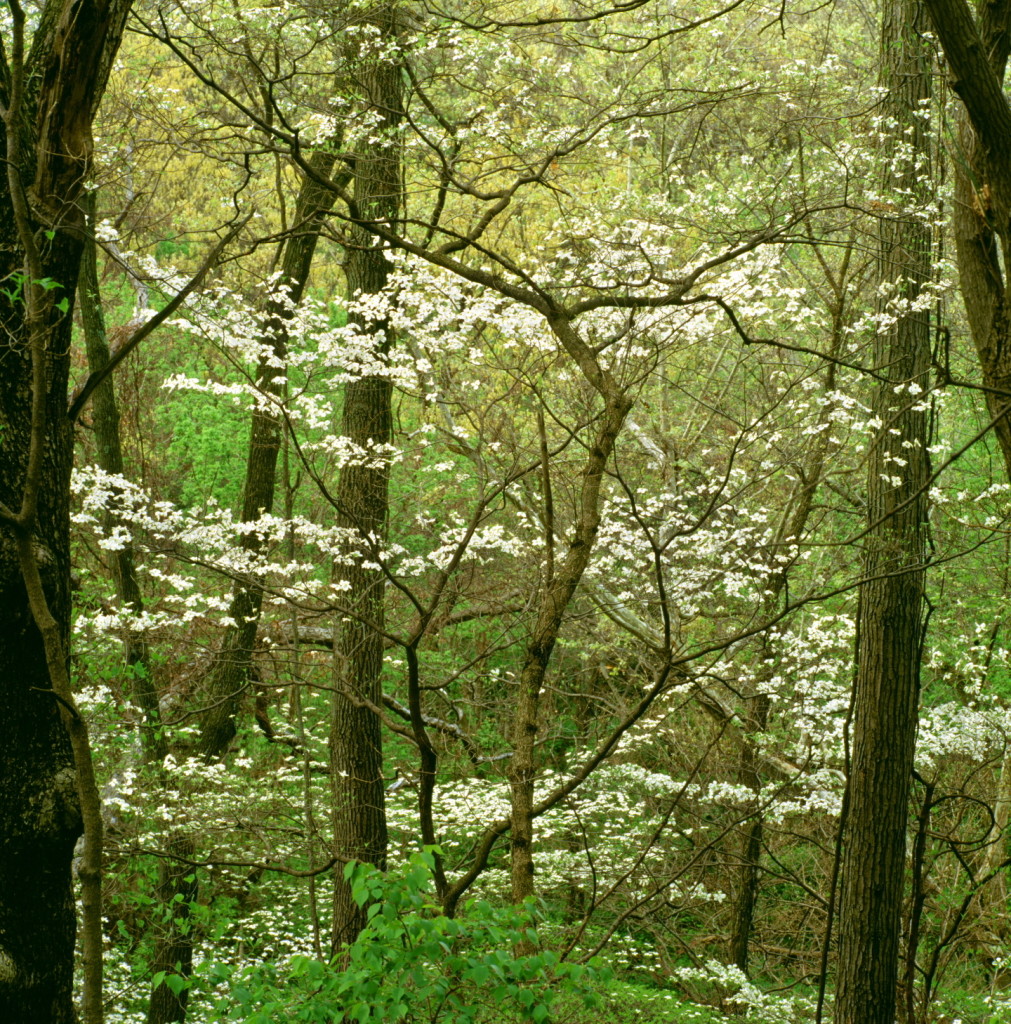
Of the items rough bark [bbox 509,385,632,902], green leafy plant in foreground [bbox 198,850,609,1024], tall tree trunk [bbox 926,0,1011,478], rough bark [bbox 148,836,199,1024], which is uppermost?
tall tree trunk [bbox 926,0,1011,478]

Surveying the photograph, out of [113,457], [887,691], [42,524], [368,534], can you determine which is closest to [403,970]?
[42,524]

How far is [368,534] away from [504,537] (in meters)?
2.65

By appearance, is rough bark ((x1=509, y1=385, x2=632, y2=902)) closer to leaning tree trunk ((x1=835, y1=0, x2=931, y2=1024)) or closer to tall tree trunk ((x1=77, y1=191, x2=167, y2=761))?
leaning tree trunk ((x1=835, y1=0, x2=931, y2=1024))

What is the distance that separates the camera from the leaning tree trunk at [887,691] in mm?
5703

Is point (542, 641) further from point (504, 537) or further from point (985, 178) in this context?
point (504, 537)

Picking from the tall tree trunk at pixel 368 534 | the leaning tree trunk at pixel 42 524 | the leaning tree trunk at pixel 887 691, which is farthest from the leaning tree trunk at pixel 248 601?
the leaning tree trunk at pixel 887 691

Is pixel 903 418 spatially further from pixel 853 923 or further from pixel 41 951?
pixel 41 951

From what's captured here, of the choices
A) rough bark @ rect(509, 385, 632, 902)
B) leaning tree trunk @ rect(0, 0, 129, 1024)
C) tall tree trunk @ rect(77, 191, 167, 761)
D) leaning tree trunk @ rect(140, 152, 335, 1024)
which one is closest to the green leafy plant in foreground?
leaning tree trunk @ rect(0, 0, 129, 1024)

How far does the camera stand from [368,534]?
271 inches

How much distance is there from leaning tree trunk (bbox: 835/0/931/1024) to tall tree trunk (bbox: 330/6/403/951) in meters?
3.14

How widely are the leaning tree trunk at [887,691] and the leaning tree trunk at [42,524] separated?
4.06 m

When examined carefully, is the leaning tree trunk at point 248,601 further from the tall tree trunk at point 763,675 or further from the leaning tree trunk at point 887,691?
the tall tree trunk at point 763,675

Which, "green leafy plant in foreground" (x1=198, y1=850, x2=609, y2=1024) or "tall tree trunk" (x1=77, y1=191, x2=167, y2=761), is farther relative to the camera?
"tall tree trunk" (x1=77, y1=191, x2=167, y2=761)

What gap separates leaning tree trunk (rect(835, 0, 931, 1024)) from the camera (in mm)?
5703
